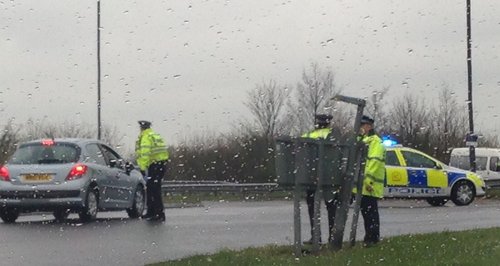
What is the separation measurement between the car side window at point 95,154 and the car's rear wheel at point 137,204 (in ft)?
4.41

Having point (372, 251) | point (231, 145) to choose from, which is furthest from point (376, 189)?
point (231, 145)

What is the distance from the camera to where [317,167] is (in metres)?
10.9

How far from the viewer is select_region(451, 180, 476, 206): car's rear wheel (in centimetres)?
2771

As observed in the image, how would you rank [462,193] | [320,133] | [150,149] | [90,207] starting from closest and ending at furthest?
[320,133] → [90,207] → [150,149] → [462,193]

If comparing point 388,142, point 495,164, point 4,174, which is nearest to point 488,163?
point 495,164

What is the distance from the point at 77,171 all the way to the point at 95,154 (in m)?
0.86

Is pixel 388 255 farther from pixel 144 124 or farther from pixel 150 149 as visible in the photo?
pixel 144 124

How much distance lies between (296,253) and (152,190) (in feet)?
22.3

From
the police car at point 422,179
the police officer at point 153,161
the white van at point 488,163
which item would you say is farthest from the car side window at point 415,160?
the white van at point 488,163

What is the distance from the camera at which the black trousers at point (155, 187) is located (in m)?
17.5

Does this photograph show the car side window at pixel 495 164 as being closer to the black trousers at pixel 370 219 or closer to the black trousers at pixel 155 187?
the black trousers at pixel 155 187

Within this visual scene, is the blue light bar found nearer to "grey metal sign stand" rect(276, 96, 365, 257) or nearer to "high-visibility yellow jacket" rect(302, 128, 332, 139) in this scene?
"high-visibility yellow jacket" rect(302, 128, 332, 139)

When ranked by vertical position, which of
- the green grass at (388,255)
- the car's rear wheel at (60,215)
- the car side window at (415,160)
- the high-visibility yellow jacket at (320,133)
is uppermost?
the high-visibility yellow jacket at (320,133)

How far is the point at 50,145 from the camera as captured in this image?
56.5ft
